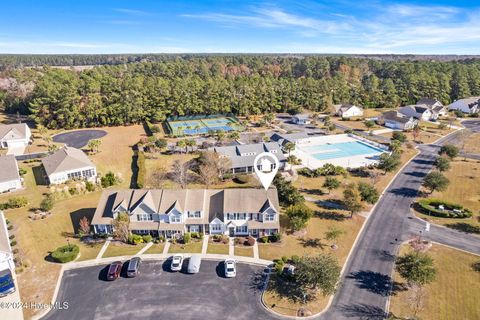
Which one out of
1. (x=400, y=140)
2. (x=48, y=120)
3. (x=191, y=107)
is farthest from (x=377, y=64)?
(x=48, y=120)

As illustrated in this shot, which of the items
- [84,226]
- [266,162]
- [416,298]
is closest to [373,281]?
[416,298]

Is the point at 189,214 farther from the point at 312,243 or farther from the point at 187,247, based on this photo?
the point at 312,243

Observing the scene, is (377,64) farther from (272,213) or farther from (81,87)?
(272,213)

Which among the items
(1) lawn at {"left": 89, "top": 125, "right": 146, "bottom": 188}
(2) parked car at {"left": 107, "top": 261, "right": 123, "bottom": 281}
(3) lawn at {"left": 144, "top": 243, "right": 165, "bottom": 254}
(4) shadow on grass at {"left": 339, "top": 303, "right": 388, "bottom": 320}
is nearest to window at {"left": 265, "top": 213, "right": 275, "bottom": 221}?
(3) lawn at {"left": 144, "top": 243, "right": 165, "bottom": 254}

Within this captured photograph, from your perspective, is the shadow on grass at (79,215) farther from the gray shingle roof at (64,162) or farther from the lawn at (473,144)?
the lawn at (473,144)

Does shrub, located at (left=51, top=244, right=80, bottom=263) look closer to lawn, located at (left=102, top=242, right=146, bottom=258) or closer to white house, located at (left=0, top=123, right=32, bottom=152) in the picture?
lawn, located at (left=102, top=242, right=146, bottom=258)
